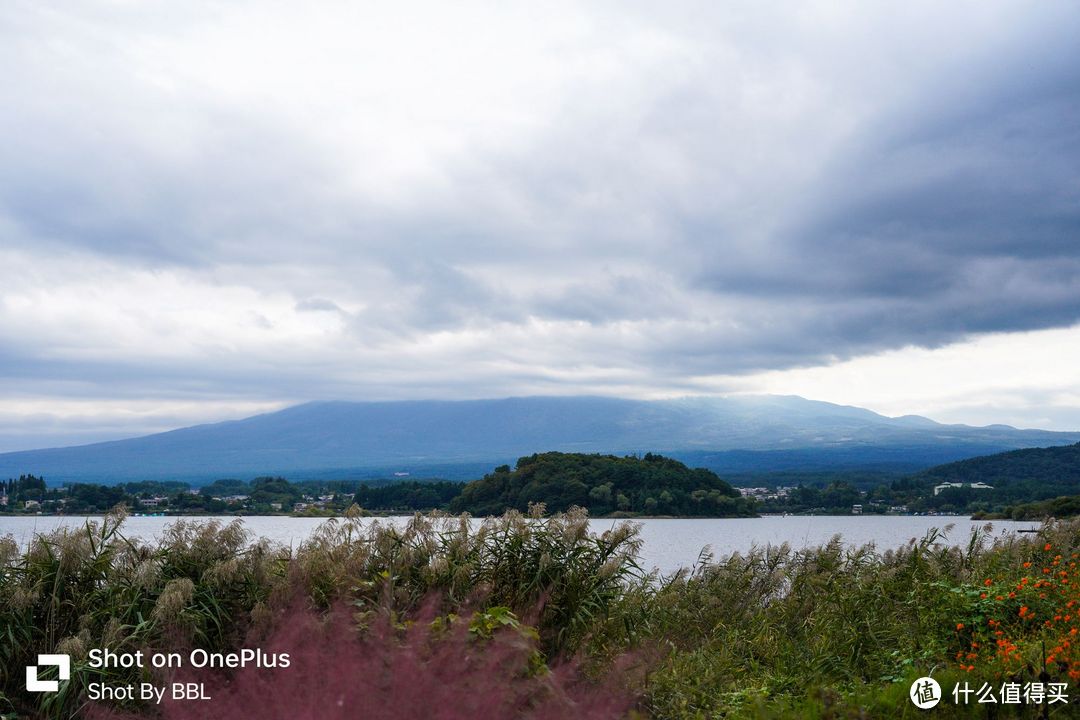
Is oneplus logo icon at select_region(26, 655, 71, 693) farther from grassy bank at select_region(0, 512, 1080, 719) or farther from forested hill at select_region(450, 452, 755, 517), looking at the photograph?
forested hill at select_region(450, 452, 755, 517)

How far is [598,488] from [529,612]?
12385mm

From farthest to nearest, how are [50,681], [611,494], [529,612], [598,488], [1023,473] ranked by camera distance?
1. [1023,473]
2. [611,494]
3. [598,488]
4. [529,612]
5. [50,681]

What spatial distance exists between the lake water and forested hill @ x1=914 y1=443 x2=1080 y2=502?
3.95 metres

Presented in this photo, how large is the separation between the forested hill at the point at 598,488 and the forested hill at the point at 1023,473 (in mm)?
12628

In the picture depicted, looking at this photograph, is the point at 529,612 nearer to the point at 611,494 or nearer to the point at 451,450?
the point at 611,494

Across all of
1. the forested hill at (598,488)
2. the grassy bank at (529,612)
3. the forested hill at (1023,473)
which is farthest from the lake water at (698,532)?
the forested hill at (1023,473)

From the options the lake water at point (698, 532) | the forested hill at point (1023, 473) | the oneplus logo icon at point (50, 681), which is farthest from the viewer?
the forested hill at point (1023, 473)

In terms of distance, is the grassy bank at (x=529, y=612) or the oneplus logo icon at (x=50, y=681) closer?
the oneplus logo icon at (x=50, y=681)

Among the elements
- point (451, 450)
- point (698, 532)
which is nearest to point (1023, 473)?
point (698, 532)

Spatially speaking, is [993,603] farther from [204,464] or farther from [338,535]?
[204,464]

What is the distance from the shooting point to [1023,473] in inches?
1517

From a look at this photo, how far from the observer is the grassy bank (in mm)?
5090

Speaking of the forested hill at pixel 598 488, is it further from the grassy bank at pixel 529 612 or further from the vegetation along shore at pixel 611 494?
the grassy bank at pixel 529 612

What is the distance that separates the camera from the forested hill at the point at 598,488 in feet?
54.5
